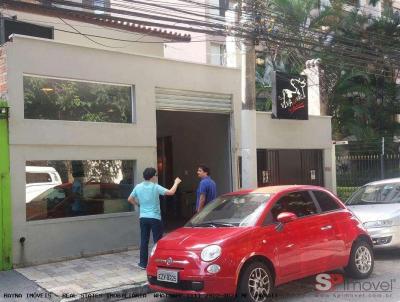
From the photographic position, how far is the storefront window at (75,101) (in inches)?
364

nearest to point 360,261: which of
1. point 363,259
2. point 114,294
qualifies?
point 363,259

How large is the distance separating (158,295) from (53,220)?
3.07 metres

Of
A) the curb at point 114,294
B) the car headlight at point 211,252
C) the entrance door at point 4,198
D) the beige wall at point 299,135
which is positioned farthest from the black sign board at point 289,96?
the car headlight at point 211,252

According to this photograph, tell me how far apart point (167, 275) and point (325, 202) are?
273 cm

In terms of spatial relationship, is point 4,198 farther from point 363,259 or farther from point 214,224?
point 363,259

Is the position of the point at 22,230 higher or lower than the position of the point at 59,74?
lower

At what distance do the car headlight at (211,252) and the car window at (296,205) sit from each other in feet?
3.66

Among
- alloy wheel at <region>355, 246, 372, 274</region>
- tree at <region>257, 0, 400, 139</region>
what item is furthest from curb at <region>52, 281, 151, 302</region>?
tree at <region>257, 0, 400, 139</region>

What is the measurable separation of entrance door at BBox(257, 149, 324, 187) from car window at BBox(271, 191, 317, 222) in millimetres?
6610

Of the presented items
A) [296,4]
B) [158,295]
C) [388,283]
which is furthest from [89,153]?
[296,4]

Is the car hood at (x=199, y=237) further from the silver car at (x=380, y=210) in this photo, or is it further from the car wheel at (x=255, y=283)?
the silver car at (x=380, y=210)

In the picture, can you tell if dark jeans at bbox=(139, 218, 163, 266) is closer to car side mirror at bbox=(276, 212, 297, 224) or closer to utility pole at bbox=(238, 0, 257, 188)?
car side mirror at bbox=(276, 212, 297, 224)

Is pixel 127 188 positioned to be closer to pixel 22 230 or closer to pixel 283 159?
pixel 22 230

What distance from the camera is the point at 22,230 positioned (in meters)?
8.78
